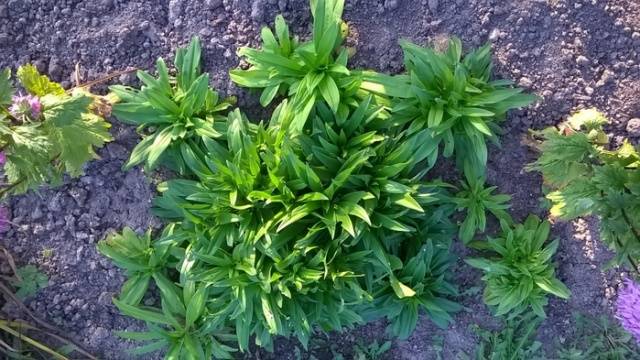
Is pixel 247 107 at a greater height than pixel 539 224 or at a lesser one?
greater

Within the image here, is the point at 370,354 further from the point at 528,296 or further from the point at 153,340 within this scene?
the point at 153,340

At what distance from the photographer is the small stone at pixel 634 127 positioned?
3.30 metres

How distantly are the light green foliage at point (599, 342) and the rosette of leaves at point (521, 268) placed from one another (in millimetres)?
302

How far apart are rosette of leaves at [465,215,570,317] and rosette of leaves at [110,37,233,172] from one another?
1575mm

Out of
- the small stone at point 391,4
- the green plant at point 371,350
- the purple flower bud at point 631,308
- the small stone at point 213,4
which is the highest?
the small stone at point 391,4

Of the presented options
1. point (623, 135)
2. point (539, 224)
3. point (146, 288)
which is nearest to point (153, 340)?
point (146, 288)

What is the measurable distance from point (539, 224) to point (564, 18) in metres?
1.07

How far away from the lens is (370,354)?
3.79 m

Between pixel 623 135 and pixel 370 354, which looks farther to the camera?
pixel 370 354

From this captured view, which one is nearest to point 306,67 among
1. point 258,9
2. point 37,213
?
point 258,9

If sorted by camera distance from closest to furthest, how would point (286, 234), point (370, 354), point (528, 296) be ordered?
point (286, 234) < point (528, 296) < point (370, 354)

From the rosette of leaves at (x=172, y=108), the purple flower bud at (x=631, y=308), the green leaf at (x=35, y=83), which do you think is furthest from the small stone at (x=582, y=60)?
the green leaf at (x=35, y=83)

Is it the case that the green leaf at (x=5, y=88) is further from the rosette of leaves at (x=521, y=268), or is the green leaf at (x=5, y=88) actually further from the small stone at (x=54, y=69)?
the rosette of leaves at (x=521, y=268)

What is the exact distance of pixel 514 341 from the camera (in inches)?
145
